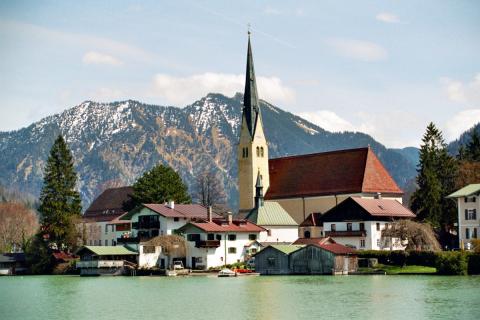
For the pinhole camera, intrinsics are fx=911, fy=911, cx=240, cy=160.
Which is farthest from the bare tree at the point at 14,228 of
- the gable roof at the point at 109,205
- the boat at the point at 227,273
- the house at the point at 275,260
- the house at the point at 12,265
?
the house at the point at 275,260

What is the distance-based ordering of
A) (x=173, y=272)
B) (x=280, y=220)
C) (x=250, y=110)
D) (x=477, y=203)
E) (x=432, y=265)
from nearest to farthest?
(x=432, y=265), (x=173, y=272), (x=477, y=203), (x=280, y=220), (x=250, y=110)

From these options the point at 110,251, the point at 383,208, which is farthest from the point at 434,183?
the point at 110,251

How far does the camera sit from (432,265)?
7662 centimetres

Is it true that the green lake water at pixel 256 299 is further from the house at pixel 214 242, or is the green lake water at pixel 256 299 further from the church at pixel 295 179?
the church at pixel 295 179

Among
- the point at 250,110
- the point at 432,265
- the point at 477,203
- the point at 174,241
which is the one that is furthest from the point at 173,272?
the point at 250,110

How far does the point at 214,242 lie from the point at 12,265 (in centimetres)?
2631

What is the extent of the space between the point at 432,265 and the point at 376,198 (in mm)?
24224

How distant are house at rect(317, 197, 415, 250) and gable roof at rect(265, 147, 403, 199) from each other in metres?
6.56

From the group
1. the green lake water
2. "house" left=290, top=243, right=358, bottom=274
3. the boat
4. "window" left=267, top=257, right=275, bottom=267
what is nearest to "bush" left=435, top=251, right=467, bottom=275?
the green lake water

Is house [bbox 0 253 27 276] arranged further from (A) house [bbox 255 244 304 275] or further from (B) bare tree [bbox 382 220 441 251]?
(B) bare tree [bbox 382 220 441 251]

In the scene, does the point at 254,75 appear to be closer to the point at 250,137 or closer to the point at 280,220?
the point at 250,137

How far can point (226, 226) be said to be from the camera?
303ft

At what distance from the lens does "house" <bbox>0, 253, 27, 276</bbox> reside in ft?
330

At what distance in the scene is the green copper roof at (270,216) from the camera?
326 feet
